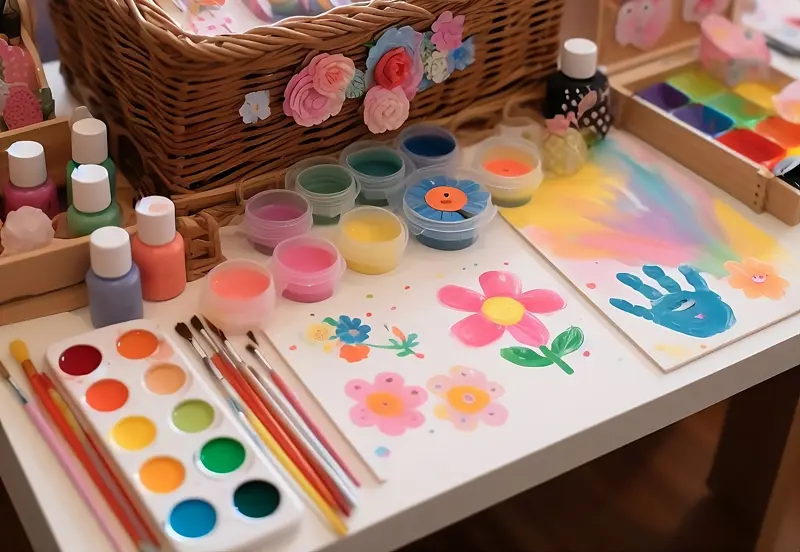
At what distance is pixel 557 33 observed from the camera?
1.04m

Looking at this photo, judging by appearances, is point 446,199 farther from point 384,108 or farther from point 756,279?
point 756,279

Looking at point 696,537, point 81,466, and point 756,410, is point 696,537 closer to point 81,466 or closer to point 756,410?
point 756,410

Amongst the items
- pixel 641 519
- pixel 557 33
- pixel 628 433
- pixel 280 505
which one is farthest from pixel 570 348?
pixel 641 519

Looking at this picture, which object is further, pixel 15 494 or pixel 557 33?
pixel 557 33

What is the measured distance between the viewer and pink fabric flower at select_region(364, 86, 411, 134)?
2.98 feet

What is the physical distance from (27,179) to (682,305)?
0.57 meters

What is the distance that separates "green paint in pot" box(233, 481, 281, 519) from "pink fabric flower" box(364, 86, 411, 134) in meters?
0.38

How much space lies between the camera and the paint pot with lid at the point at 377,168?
0.93 m

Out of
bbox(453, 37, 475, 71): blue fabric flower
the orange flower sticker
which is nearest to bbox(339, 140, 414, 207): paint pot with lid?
bbox(453, 37, 475, 71): blue fabric flower

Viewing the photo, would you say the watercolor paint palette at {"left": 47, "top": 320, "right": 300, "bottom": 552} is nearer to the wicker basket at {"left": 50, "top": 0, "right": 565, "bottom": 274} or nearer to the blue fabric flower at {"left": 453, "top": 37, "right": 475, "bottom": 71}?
the wicker basket at {"left": 50, "top": 0, "right": 565, "bottom": 274}

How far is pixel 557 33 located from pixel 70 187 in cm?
51

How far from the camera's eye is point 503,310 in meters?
0.85

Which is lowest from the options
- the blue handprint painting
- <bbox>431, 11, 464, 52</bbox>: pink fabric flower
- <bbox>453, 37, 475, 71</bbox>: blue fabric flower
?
the blue handprint painting

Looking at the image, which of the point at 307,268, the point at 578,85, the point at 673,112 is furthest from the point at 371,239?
the point at 673,112
